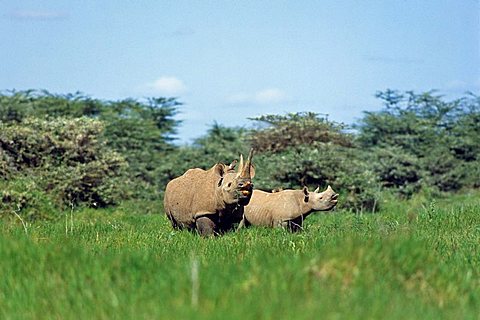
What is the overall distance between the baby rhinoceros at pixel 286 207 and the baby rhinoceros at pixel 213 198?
149 cm

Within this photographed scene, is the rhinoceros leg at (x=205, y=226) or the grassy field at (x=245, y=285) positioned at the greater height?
the grassy field at (x=245, y=285)

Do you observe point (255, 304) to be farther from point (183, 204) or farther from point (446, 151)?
point (446, 151)

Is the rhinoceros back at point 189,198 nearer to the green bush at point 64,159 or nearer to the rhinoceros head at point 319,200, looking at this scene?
the rhinoceros head at point 319,200

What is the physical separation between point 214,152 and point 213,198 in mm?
16906

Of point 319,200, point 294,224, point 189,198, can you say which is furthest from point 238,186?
point 319,200

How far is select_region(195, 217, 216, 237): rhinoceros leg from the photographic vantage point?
1077cm

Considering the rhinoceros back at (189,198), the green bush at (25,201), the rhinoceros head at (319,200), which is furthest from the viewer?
the green bush at (25,201)

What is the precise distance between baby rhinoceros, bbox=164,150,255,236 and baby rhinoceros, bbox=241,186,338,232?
1488 mm

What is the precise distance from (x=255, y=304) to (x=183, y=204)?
22.6 ft

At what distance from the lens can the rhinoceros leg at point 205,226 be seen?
10766mm

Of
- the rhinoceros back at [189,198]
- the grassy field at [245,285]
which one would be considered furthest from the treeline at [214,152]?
the grassy field at [245,285]

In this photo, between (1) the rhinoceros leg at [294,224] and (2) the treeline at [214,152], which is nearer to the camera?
(1) the rhinoceros leg at [294,224]

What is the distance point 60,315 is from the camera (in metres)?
5.20

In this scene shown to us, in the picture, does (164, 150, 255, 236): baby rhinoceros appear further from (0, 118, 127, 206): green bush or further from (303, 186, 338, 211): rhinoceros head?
(0, 118, 127, 206): green bush
